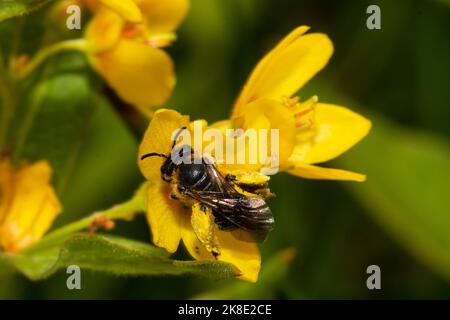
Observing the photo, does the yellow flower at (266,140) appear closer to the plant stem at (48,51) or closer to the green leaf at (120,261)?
the green leaf at (120,261)

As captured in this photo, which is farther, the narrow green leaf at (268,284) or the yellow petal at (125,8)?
the narrow green leaf at (268,284)

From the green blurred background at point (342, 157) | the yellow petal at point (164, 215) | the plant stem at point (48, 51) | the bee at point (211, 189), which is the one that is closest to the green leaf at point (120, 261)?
the yellow petal at point (164, 215)

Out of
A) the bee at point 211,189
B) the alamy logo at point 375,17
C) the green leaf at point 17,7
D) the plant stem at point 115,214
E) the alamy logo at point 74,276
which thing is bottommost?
the alamy logo at point 74,276

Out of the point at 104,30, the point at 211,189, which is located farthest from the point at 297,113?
the point at 104,30

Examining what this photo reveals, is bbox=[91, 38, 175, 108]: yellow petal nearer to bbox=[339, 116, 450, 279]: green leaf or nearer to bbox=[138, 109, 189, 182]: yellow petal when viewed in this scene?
bbox=[138, 109, 189, 182]: yellow petal

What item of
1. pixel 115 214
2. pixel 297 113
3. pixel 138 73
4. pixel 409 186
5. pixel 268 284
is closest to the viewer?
pixel 115 214

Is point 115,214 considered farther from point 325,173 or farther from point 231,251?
point 325,173

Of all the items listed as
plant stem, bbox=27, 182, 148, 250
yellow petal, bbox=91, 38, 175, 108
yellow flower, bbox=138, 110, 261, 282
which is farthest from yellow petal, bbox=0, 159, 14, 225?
yellow flower, bbox=138, 110, 261, 282
